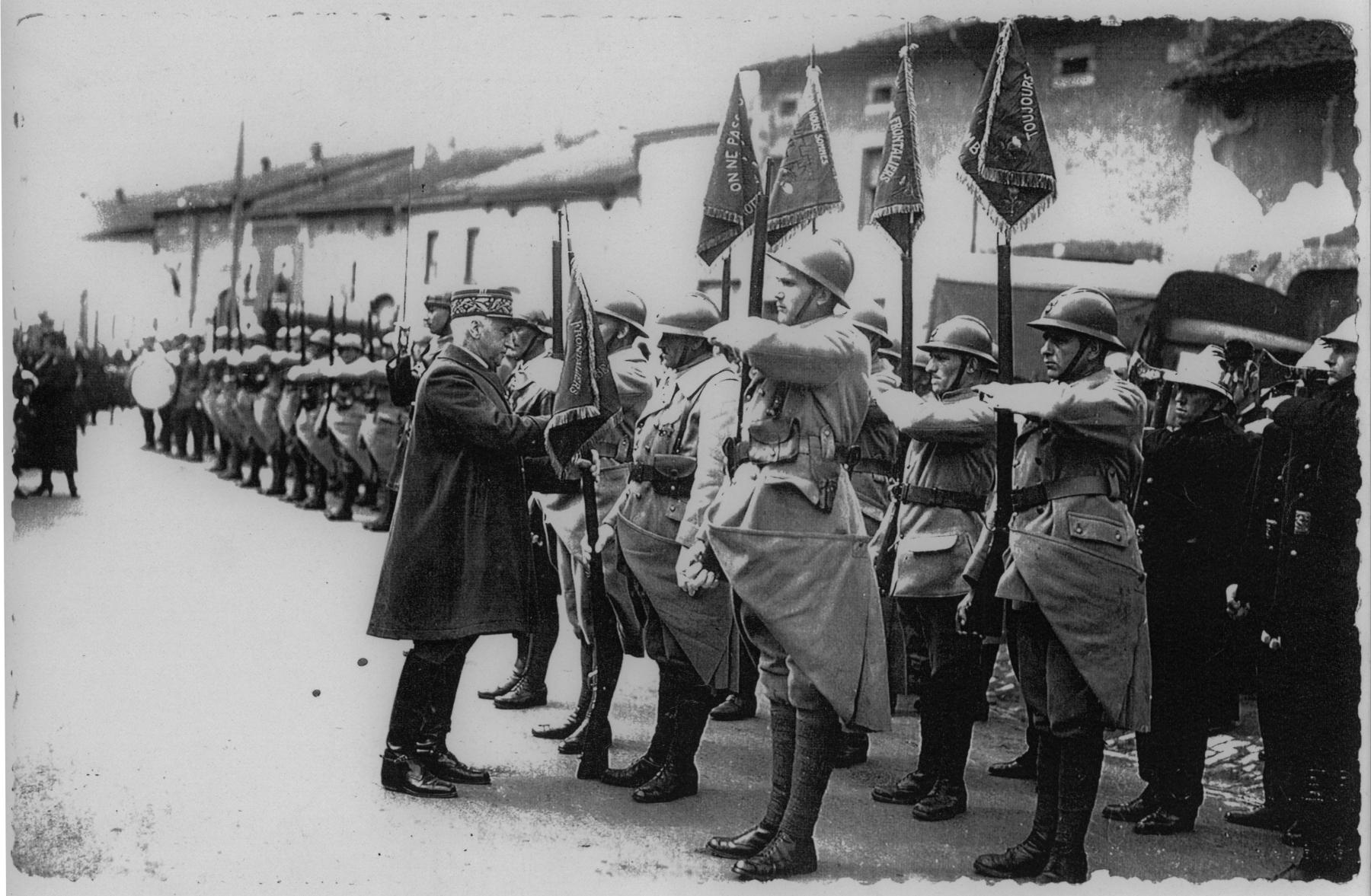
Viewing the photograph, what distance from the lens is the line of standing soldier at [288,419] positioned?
7.42 metres

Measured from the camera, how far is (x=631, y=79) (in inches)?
232

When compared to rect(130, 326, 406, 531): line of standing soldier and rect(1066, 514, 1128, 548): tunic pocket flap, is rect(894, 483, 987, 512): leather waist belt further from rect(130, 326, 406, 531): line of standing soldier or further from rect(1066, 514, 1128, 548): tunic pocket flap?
rect(130, 326, 406, 531): line of standing soldier

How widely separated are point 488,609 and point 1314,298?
12.2 feet

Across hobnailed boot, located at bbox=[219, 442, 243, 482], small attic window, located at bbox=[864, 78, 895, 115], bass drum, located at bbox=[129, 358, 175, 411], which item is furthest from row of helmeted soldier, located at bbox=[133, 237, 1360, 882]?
hobnailed boot, located at bbox=[219, 442, 243, 482]

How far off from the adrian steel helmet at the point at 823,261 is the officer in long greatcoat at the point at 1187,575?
1.66 meters

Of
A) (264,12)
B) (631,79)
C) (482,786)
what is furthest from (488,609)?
(264,12)

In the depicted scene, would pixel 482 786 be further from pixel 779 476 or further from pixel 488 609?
pixel 779 476

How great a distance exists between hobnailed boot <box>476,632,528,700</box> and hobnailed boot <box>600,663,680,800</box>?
126 centimetres

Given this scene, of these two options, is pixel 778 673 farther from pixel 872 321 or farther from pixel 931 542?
pixel 872 321

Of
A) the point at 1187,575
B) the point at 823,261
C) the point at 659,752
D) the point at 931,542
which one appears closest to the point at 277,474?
the point at 659,752

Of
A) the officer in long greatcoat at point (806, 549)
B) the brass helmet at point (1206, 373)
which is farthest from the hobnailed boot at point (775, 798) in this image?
the brass helmet at point (1206, 373)

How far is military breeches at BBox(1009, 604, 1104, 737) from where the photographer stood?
457cm

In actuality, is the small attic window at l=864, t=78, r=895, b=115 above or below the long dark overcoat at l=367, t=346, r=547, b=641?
above

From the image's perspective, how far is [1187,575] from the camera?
5379 millimetres
